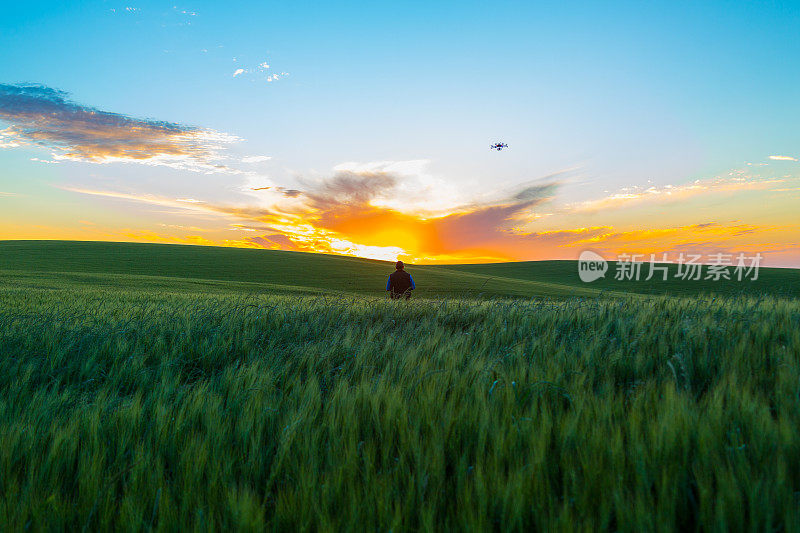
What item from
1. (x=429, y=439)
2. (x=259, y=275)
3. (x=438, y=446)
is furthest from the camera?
(x=259, y=275)

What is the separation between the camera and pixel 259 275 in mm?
37906

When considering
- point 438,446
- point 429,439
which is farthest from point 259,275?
point 438,446

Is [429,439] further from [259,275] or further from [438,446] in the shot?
[259,275]

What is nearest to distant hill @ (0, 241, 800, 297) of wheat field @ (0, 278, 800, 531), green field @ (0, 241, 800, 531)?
green field @ (0, 241, 800, 531)

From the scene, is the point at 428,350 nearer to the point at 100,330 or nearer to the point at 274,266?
the point at 100,330

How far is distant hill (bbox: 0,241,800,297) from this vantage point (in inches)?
1172

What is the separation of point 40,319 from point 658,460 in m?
7.18

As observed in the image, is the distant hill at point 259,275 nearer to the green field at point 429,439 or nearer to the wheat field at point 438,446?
the green field at point 429,439

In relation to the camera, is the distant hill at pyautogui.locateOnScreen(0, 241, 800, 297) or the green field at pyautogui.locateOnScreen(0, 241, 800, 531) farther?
the distant hill at pyautogui.locateOnScreen(0, 241, 800, 297)

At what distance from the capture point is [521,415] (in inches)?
83.4

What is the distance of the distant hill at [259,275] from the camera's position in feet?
97.7

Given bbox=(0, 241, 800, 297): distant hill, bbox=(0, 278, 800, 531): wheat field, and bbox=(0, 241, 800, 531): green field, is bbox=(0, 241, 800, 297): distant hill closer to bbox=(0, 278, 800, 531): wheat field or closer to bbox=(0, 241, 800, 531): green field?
bbox=(0, 241, 800, 531): green field

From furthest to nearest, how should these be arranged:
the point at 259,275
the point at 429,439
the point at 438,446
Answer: the point at 259,275, the point at 429,439, the point at 438,446

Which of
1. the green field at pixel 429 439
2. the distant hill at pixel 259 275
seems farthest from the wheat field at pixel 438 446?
the distant hill at pixel 259 275
